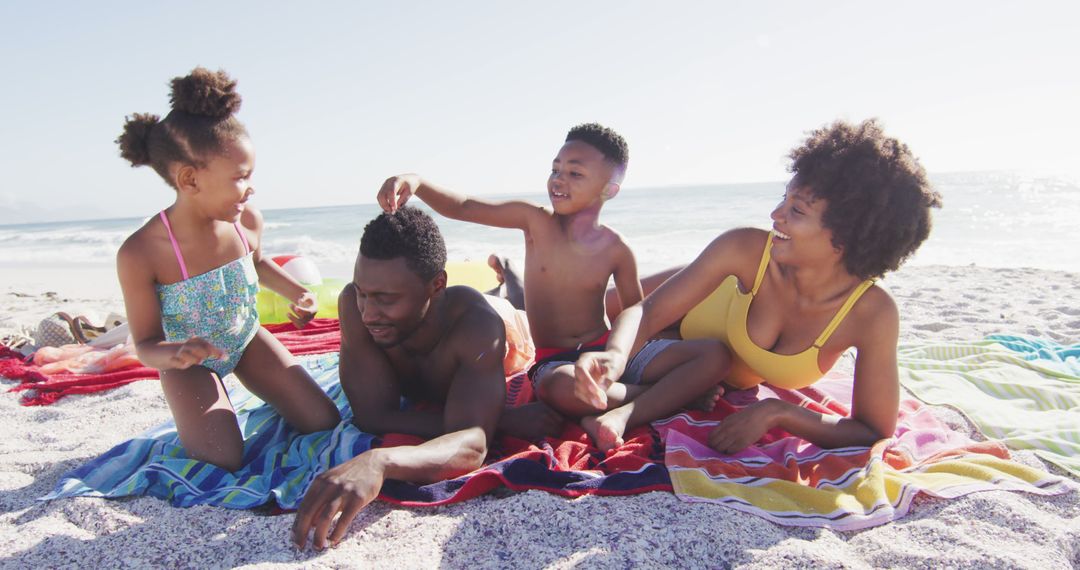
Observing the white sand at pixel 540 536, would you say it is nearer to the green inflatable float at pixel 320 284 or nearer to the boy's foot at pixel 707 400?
the boy's foot at pixel 707 400

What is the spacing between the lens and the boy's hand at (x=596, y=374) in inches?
87.7

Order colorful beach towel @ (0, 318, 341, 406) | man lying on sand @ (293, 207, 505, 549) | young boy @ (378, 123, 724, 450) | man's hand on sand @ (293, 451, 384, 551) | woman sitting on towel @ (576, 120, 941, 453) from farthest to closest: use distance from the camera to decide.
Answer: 1. colorful beach towel @ (0, 318, 341, 406)
2. young boy @ (378, 123, 724, 450)
3. woman sitting on towel @ (576, 120, 941, 453)
4. man lying on sand @ (293, 207, 505, 549)
5. man's hand on sand @ (293, 451, 384, 551)

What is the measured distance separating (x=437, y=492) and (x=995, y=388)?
323 centimetres

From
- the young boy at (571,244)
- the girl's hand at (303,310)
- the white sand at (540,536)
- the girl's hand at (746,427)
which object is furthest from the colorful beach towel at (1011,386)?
the girl's hand at (303,310)

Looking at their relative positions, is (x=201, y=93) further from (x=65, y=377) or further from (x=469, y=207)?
(x=65, y=377)

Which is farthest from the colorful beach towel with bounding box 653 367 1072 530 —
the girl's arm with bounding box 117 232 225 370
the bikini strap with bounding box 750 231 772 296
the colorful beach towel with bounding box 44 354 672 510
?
the girl's arm with bounding box 117 232 225 370

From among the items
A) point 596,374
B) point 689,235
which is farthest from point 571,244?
point 689,235

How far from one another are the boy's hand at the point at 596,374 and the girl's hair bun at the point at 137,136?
1905 millimetres

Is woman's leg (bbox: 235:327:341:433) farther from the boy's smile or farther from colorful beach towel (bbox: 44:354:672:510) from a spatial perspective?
the boy's smile

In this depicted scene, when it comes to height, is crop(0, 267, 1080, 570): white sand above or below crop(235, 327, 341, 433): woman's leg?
below

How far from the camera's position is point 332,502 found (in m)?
1.93

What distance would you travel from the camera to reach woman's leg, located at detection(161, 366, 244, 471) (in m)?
2.61

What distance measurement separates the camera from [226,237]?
288 cm

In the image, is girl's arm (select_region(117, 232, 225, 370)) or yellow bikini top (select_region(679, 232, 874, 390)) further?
yellow bikini top (select_region(679, 232, 874, 390))
